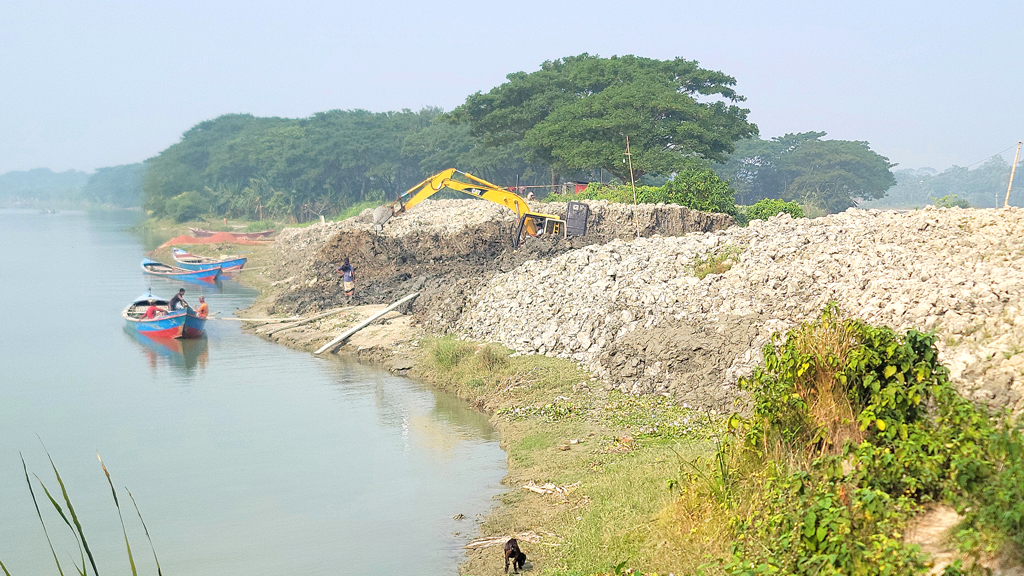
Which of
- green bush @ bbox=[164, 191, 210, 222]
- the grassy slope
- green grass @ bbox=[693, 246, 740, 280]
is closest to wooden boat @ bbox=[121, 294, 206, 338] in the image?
the grassy slope

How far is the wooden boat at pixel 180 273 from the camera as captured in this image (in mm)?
39031

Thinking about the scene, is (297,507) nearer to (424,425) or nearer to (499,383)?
(424,425)

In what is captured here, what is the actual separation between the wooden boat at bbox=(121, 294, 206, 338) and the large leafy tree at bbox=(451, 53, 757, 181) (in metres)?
23.9

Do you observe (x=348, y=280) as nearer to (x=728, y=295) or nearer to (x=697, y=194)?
(x=728, y=295)

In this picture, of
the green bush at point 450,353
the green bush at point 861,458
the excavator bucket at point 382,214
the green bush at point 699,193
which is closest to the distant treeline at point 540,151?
the green bush at point 699,193

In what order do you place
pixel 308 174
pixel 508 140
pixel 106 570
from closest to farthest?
pixel 106 570 < pixel 508 140 < pixel 308 174

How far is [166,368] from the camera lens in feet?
71.3

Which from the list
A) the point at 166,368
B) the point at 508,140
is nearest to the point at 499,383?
the point at 166,368

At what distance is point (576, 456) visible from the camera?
40.0 ft

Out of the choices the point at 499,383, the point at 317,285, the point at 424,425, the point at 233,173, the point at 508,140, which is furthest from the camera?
the point at 233,173

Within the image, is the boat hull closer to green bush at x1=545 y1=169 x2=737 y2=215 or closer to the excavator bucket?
the excavator bucket

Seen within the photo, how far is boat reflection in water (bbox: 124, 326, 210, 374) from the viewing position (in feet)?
72.1

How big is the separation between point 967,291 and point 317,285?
2154 centimetres

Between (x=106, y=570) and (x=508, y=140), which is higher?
(x=508, y=140)
